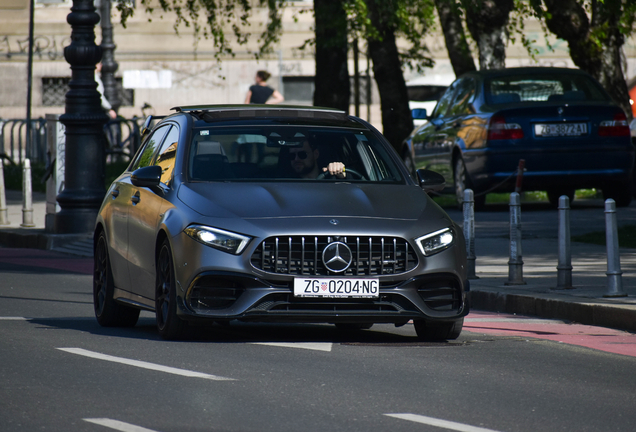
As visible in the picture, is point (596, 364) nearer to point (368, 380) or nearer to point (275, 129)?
point (368, 380)

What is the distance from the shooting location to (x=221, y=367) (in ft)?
24.3

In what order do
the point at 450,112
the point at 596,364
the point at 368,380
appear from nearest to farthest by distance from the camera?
the point at 368,380 < the point at 596,364 < the point at 450,112

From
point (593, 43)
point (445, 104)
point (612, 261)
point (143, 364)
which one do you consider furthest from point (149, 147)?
point (593, 43)

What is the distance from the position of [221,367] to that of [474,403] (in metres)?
1.58

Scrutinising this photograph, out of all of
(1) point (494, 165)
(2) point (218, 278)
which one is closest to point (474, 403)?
(2) point (218, 278)

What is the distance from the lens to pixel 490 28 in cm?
2389

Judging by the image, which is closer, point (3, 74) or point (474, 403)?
A: point (474, 403)

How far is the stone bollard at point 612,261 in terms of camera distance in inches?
396

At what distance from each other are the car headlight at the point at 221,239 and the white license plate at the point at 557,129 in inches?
370

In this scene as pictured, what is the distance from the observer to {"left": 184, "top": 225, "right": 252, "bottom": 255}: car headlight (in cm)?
807

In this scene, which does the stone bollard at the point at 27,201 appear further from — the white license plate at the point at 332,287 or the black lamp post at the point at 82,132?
the white license plate at the point at 332,287

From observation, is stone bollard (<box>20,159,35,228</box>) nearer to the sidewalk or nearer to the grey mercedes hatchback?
the sidewalk

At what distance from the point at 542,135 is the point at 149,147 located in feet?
25.8

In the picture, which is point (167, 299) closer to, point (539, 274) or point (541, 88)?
point (539, 274)
